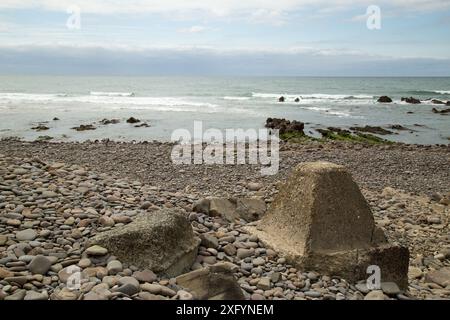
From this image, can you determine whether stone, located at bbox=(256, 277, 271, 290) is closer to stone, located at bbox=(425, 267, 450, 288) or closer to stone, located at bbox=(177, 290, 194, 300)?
stone, located at bbox=(177, 290, 194, 300)

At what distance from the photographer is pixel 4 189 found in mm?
6461

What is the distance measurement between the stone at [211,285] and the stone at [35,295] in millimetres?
1353

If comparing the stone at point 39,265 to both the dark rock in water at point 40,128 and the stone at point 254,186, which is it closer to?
the stone at point 254,186

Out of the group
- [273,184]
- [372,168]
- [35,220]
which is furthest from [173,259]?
[372,168]

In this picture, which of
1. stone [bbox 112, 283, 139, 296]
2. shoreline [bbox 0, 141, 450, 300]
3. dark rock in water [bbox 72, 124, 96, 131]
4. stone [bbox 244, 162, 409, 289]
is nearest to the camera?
stone [bbox 112, 283, 139, 296]

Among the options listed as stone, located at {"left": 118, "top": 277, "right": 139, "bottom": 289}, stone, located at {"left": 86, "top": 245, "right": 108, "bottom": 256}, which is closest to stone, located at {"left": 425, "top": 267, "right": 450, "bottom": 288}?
stone, located at {"left": 118, "top": 277, "right": 139, "bottom": 289}

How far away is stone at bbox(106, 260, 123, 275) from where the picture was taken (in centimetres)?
449

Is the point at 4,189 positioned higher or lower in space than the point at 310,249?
higher

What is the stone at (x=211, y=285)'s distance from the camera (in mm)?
4258

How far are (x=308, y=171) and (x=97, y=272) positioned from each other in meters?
3.17

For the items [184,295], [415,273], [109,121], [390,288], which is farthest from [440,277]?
[109,121]

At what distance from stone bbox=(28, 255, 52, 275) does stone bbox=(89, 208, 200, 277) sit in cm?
56
